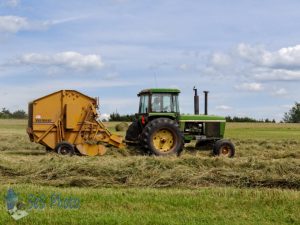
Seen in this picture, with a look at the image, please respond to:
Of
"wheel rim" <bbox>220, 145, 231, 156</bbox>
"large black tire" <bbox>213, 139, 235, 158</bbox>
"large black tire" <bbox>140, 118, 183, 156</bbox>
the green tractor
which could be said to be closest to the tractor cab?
the green tractor

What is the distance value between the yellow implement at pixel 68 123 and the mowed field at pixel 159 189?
383 centimetres

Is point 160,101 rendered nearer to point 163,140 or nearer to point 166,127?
point 166,127

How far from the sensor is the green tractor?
15.3 metres

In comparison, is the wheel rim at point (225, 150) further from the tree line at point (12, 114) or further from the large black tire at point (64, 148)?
the tree line at point (12, 114)

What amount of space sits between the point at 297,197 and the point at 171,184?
2.52 meters

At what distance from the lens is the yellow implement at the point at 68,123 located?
15570 mm

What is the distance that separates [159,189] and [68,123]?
21.9ft

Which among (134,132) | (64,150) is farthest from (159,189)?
(134,132)

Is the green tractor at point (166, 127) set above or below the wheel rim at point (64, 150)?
above

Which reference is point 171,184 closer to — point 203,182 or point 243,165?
point 203,182

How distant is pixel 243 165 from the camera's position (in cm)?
1092

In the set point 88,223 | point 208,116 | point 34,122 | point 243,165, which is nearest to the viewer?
point 88,223

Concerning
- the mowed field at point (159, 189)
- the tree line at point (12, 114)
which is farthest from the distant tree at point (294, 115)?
the mowed field at point (159, 189)

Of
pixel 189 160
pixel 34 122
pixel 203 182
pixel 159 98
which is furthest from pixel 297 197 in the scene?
pixel 34 122
